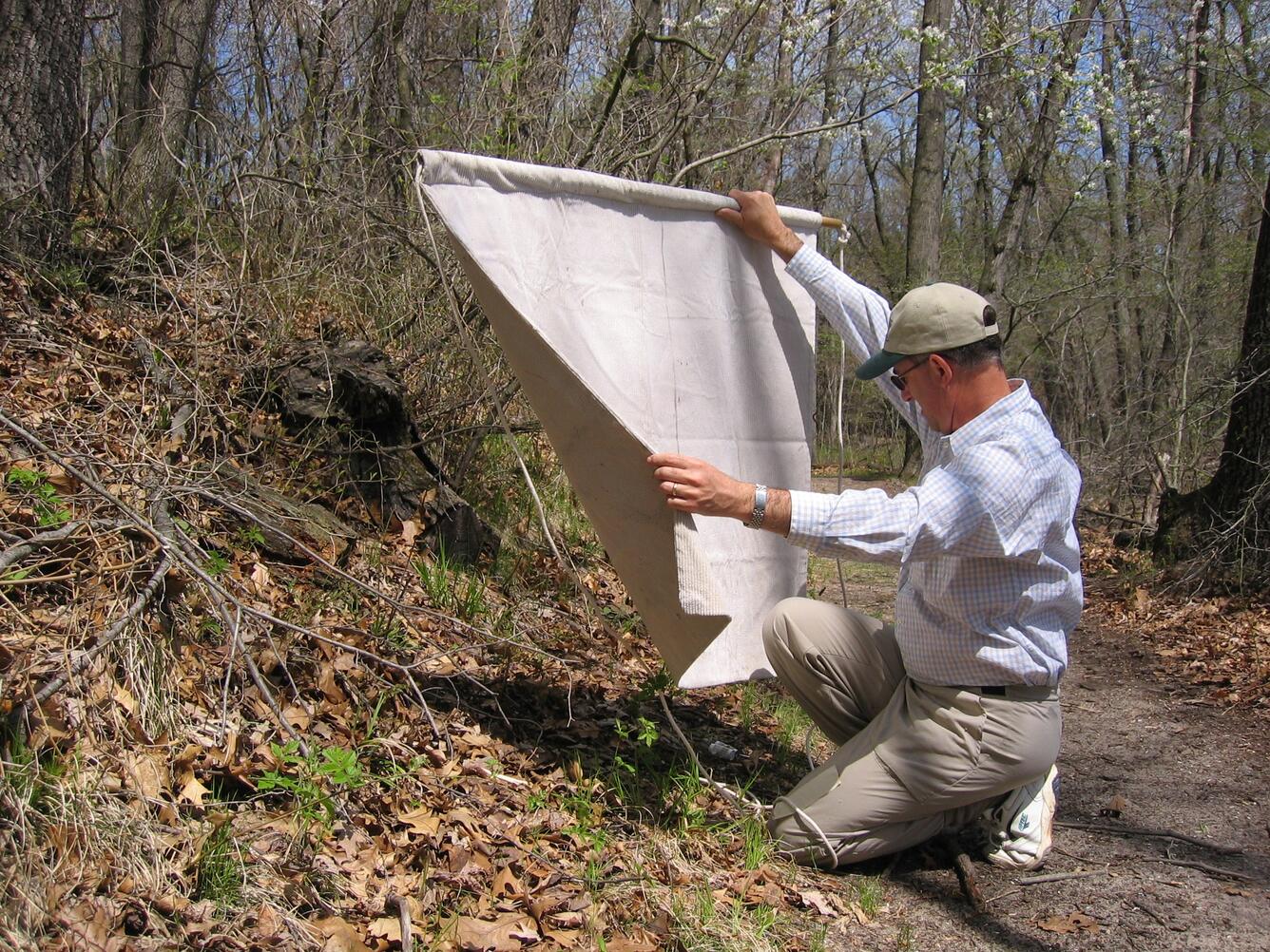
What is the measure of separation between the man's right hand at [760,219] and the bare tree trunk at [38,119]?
114 inches

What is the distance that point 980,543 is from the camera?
9.17 ft

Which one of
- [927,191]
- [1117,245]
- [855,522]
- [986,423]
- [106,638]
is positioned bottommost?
[106,638]

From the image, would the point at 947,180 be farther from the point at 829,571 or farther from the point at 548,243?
the point at 548,243

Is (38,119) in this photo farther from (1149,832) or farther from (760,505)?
(1149,832)

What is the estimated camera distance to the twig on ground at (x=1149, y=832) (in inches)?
131

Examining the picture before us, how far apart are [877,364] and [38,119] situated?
3596 millimetres

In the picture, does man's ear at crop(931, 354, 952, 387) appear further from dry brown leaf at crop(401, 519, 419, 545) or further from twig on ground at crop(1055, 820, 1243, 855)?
dry brown leaf at crop(401, 519, 419, 545)

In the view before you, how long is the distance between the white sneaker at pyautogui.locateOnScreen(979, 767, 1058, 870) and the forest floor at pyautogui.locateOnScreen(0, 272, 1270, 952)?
0.07m

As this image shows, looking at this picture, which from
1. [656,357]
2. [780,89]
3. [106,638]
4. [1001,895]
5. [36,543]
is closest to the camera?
[106,638]

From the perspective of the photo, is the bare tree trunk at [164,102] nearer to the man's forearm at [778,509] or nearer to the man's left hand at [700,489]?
the man's left hand at [700,489]

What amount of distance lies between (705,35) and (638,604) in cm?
612

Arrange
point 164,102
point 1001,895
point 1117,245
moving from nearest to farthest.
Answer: point 1001,895 < point 164,102 < point 1117,245

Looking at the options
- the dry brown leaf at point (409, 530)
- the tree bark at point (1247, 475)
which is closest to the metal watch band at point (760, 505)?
the dry brown leaf at point (409, 530)

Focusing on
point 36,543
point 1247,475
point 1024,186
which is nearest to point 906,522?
point 36,543
